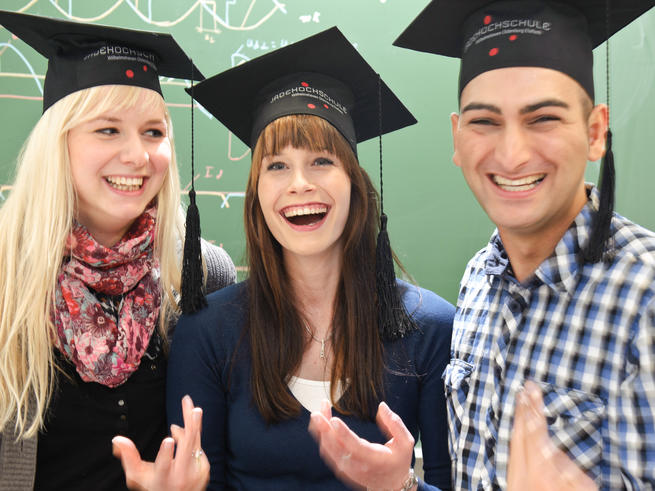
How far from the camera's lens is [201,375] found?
164 centimetres

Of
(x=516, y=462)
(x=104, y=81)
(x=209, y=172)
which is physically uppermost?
(x=104, y=81)

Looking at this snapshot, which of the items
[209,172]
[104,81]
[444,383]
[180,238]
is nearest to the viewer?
[444,383]

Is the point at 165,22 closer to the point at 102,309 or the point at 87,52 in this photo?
the point at 87,52

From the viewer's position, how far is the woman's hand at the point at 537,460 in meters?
1.07

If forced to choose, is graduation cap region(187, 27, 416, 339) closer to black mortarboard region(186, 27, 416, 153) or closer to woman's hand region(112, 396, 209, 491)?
black mortarboard region(186, 27, 416, 153)

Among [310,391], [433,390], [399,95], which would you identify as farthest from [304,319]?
Answer: [399,95]

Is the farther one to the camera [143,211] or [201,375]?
[143,211]

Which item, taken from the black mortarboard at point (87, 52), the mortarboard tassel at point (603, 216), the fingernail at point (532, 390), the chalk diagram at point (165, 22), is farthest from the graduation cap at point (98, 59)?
the mortarboard tassel at point (603, 216)

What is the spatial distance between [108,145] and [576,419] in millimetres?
1496

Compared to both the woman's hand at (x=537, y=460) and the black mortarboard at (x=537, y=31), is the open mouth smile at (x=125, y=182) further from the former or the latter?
the woman's hand at (x=537, y=460)

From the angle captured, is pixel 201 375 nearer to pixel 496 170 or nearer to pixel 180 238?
pixel 180 238

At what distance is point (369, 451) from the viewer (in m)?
1.18

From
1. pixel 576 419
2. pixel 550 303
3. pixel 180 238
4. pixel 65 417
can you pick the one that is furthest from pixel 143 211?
pixel 576 419

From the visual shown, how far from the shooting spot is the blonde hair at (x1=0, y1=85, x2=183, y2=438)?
1.61m
